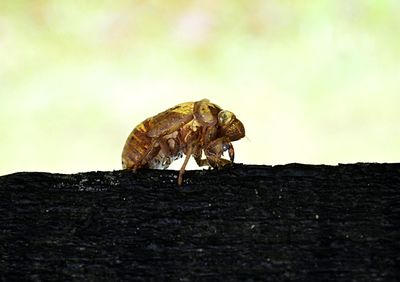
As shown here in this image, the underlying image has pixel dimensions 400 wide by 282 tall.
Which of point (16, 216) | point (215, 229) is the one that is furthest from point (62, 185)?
point (215, 229)

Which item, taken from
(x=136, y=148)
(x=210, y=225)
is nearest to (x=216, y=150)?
(x=136, y=148)

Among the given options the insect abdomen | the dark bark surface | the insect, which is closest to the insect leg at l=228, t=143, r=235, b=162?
the insect

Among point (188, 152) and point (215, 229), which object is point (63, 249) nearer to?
point (215, 229)

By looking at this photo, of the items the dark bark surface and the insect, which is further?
the insect

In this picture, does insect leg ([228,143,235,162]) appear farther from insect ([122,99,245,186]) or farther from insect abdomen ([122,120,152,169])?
insect abdomen ([122,120,152,169])

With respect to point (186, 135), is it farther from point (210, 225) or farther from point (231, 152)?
point (210, 225)

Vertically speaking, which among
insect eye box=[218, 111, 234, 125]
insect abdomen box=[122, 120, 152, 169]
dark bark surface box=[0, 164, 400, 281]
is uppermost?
insect eye box=[218, 111, 234, 125]
